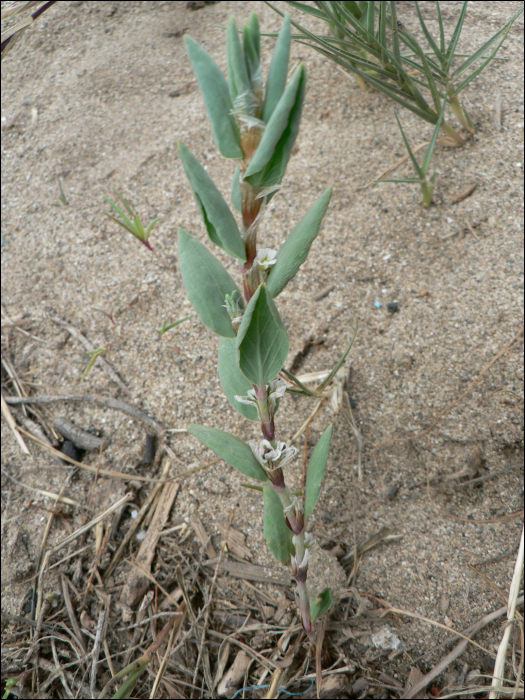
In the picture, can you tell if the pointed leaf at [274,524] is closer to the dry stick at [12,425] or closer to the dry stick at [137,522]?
the dry stick at [137,522]

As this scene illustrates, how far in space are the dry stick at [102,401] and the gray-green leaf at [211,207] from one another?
2.29 ft

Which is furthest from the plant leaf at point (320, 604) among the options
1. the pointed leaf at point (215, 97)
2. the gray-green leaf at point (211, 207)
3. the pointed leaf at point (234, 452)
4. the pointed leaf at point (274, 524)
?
the pointed leaf at point (215, 97)

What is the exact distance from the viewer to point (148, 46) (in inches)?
74.4

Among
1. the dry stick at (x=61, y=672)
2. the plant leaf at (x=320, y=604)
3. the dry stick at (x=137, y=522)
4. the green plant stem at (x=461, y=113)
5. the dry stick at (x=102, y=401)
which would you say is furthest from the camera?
the green plant stem at (x=461, y=113)

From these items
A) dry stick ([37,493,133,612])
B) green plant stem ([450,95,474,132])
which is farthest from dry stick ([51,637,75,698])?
green plant stem ([450,95,474,132])

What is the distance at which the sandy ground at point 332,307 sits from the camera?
3.23 feet

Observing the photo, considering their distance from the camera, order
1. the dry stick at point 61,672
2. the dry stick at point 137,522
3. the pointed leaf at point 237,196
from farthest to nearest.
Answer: the dry stick at point 137,522
the dry stick at point 61,672
the pointed leaf at point 237,196

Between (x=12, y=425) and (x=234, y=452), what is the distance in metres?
0.79

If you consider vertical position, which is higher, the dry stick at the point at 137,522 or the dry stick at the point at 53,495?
the dry stick at the point at 53,495

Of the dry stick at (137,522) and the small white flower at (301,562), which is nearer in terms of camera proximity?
the small white flower at (301,562)

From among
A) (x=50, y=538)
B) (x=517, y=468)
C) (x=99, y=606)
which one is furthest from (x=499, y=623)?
(x=50, y=538)

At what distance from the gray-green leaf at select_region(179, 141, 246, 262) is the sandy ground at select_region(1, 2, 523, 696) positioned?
0.63 m

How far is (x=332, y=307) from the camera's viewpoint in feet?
4.04

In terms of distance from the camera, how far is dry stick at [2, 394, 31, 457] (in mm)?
1188
